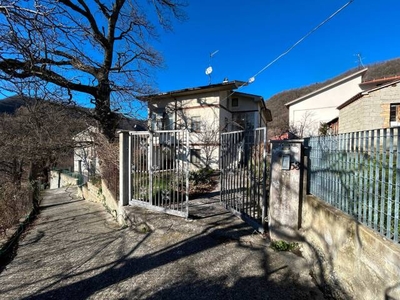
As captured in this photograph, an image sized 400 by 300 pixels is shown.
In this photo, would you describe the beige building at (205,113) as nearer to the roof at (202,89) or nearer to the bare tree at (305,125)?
the roof at (202,89)

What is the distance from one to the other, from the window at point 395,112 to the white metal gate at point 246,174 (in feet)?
38.0

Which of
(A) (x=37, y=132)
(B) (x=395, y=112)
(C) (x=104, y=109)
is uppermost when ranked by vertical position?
(C) (x=104, y=109)

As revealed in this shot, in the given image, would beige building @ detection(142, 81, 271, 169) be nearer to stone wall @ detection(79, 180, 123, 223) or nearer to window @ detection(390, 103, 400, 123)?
stone wall @ detection(79, 180, 123, 223)

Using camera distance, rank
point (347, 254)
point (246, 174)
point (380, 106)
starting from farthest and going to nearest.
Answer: point (380, 106)
point (246, 174)
point (347, 254)

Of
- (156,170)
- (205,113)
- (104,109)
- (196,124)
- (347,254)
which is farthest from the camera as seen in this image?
(196,124)

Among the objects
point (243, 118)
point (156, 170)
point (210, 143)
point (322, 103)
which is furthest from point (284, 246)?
point (322, 103)

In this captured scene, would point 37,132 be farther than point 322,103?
No

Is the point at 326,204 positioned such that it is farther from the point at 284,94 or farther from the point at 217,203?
the point at 284,94

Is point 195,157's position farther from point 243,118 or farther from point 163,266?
point 163,266

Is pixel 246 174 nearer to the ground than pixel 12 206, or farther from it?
farther from it

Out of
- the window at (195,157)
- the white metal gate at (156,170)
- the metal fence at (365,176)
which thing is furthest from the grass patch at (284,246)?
the window at (195,157)

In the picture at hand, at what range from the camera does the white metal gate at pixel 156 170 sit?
5.09 metres

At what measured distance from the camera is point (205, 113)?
48.3 feet

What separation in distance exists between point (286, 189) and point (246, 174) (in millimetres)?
1198
